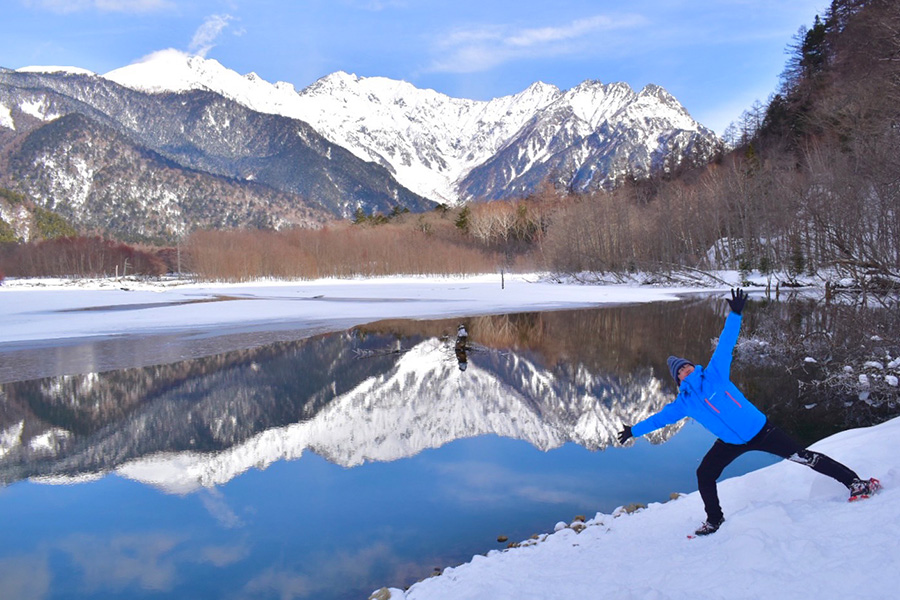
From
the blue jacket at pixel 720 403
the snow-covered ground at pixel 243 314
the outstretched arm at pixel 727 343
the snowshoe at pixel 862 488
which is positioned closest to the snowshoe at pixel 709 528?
the blue jacket at pixel 720 403

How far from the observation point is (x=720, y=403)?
422 centimetres

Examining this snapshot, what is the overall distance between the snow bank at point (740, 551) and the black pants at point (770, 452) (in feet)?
0.51

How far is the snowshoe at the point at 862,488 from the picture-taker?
3.93m

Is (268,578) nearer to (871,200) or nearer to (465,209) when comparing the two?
(871,200)

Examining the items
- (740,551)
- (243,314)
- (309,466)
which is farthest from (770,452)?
(243,314)

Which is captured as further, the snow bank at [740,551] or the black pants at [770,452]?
the black pants at [770,452]

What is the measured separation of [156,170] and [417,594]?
646 feet

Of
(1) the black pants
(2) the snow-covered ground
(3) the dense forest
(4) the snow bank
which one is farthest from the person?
(2) the snow-covered ground

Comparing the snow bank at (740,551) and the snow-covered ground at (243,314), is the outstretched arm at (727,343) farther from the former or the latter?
the snow-covered ground at (243,314)

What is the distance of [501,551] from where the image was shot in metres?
5.25

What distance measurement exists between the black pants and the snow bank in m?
0.16

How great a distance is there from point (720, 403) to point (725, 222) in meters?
47.4

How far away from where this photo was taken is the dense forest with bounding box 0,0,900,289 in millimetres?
16219

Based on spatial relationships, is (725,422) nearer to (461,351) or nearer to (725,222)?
(461,351)
